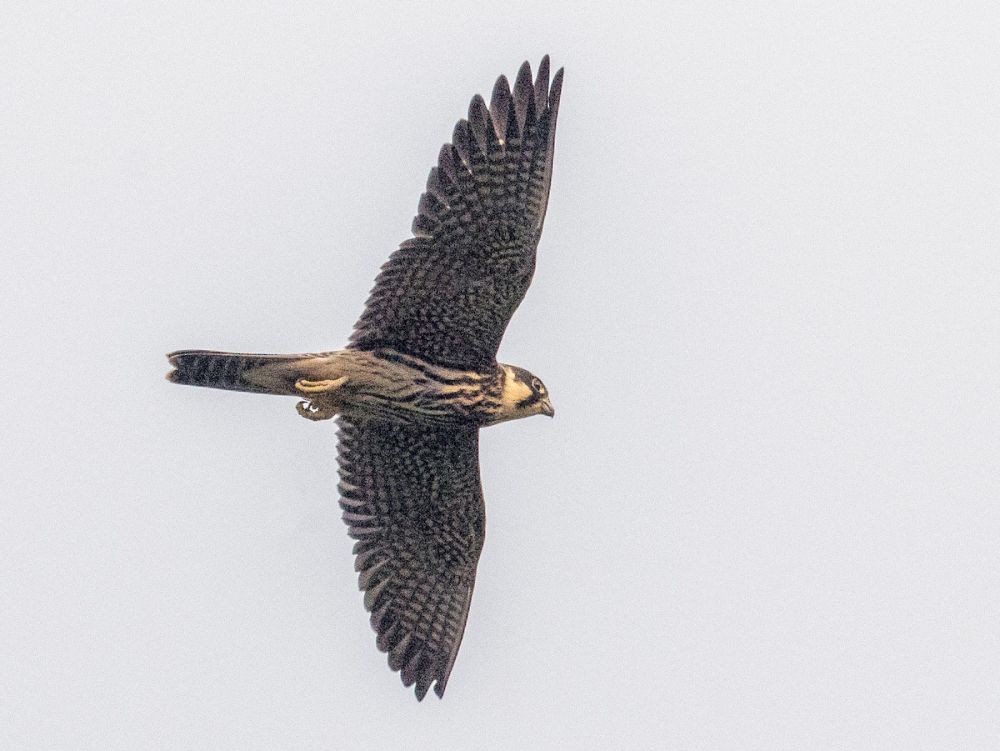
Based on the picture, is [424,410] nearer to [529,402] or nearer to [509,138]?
[529,402]

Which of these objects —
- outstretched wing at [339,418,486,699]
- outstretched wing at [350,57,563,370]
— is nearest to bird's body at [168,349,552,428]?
outstretched wing at [350,57,563,370]

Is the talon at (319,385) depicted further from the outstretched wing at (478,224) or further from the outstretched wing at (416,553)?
the outstretched wing at (416,553)

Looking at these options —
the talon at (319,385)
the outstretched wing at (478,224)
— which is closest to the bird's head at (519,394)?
the outstretched wing at (478,224)

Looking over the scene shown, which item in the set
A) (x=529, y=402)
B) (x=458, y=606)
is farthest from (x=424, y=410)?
(x=458, y=606)

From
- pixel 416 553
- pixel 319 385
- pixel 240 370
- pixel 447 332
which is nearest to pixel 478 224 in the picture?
pixel 447 332

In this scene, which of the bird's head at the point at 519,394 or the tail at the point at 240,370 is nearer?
the tail at the point at 240,370
